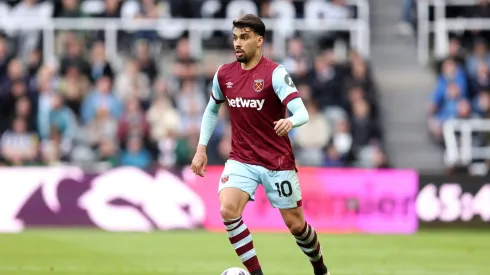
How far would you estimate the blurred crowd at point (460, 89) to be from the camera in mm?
21344

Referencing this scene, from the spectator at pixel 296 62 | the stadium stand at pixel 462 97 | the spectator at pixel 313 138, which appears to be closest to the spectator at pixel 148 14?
the spectator at pixel 296 62

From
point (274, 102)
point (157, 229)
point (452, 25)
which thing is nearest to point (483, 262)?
point (274, 102)

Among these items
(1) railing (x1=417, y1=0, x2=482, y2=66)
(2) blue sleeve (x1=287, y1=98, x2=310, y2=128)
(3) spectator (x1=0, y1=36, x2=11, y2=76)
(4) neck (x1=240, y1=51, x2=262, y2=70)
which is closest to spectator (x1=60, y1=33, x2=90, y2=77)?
(3) spectator (x1=0, y1=36, x2=11, y2=76)

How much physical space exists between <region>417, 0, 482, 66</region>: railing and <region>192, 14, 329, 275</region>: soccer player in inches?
487

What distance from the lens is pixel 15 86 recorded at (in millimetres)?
20703

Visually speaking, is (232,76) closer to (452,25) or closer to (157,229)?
(157,229)

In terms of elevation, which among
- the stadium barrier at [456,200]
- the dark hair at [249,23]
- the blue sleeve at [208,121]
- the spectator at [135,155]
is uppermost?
the dark hair at [249,23]

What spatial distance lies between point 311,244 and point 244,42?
1924mm

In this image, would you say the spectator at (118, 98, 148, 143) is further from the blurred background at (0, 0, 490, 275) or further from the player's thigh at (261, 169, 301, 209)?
the player's thigh at (261, 169, 301, 209)

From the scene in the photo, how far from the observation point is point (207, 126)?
1102cm

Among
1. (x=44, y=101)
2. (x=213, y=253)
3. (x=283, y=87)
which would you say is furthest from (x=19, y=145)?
(x=283, y=87)

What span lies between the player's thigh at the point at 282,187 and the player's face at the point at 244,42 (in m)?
1.03

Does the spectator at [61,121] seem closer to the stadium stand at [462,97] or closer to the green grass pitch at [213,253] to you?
the green grass pitch at [213,253]

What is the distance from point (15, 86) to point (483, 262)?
9846 mm
